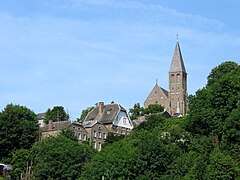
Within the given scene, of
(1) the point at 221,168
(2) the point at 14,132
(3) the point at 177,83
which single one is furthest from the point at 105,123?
(3) the point at 177,83

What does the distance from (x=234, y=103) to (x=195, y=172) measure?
1021 cm

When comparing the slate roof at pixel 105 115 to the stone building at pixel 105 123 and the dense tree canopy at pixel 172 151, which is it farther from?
the dense tree canopy at pixel 172 151

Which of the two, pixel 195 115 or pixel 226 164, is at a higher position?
pixel 195 115

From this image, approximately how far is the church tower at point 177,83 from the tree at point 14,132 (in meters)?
64.5

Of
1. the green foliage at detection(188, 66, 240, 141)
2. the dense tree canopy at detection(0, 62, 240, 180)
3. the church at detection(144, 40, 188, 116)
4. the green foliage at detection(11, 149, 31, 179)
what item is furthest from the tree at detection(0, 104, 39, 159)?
the church at detection(144, 40, 188, 116)

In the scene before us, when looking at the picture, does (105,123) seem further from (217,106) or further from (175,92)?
(175,92)

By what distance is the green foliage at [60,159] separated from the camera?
65.8m

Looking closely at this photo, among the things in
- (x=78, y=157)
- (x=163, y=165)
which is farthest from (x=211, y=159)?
(x=78, y=157)

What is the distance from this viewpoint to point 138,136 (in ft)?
219

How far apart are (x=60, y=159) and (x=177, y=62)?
272 feet

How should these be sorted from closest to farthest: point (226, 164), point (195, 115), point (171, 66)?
point (226, 164) → point (195, 115) → point (171, 66)

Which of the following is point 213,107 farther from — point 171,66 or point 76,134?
point 171,66

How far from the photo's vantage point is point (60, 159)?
66625mm

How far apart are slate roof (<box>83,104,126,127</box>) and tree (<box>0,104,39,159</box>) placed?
12.1 meters
